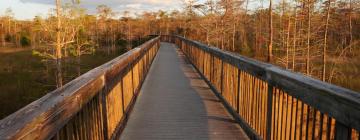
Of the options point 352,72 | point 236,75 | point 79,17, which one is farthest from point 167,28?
point 236,75

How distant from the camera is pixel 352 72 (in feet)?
84.5

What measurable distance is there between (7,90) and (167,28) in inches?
1966

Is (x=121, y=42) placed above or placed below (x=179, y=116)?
above

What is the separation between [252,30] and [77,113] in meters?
57.4

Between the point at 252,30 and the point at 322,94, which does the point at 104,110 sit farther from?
the point at 252,30

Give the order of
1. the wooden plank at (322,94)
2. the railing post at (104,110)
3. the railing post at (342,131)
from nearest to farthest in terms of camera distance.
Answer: the wooden plank at (322,94) → the railing post at (342,131) → the railing post at (104,110)

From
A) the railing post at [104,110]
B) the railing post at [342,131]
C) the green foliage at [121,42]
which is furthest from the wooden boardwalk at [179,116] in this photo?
the green foliage at [121,42]

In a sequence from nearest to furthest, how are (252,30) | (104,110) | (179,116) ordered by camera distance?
(104,110)
(179,116)
(252,30)

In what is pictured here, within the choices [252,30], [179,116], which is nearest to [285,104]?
[179,116]

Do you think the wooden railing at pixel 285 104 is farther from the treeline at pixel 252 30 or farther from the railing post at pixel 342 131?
the treeline at pixel 252 30

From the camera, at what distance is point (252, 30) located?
2260 inches

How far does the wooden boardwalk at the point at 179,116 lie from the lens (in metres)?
4.33

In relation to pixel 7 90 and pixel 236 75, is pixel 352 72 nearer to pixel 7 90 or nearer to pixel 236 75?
pixel 236 75

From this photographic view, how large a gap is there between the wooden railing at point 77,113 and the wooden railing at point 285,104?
172 centimetres
